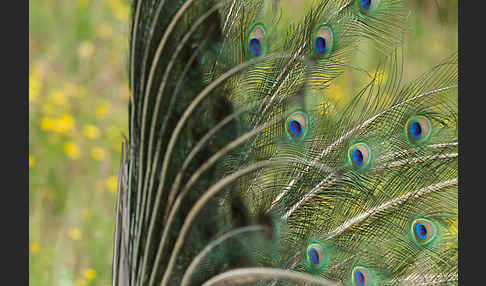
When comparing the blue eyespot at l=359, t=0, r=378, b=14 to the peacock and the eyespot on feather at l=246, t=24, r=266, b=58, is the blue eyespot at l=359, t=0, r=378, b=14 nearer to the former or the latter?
the peacock

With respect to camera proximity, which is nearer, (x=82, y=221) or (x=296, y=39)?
(x=296, y=39)

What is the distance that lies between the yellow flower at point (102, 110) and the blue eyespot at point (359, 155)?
2.62m

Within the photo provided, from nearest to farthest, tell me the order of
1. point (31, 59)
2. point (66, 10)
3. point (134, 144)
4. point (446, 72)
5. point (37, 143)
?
point (446, 72), point (134, 144), point (37, 143), point (31, 59), point (66, 10)

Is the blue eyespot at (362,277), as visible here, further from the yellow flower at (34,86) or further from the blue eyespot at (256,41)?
the yellow flower at (34,86)

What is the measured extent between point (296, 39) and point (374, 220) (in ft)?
1.77

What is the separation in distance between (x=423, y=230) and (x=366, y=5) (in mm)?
620

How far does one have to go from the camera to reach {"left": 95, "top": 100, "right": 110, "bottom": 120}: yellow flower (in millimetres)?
3910

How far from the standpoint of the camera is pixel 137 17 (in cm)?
203

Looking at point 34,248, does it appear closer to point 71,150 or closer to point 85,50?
point 71,150

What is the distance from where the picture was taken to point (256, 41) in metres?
1.75

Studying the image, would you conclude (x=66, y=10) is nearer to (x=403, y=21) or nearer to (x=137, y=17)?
(x=137, y=17)

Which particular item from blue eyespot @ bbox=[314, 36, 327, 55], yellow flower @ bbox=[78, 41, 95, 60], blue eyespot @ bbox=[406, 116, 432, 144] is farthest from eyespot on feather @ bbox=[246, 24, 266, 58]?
yellow flower @ bbox=[78, 41, 95, 60]

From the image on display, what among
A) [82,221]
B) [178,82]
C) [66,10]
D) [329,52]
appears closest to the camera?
[329,52]

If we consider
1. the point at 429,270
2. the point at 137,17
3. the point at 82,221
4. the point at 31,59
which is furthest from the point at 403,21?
the point at 31,59
